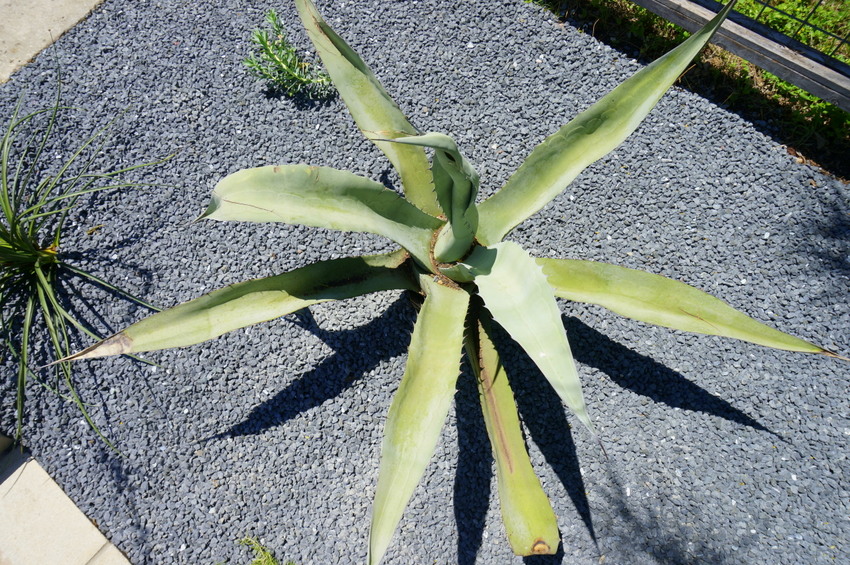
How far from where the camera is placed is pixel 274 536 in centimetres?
211

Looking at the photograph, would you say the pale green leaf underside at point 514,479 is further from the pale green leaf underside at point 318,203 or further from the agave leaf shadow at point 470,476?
the pale green leaf underside at point 318,203

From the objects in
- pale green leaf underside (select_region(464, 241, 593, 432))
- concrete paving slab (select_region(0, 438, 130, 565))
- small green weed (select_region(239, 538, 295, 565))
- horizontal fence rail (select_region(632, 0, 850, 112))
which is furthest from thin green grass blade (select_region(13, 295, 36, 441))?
horizontal fence rail (select_region(632, 0, 850, 112))

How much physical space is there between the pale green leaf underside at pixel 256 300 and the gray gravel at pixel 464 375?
38 centimetres

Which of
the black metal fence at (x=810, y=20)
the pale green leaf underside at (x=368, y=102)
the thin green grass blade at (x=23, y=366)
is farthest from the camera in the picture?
the black metal fence at (x=810, y=20)

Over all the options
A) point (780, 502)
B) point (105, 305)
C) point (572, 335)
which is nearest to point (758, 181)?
point (572, 335)

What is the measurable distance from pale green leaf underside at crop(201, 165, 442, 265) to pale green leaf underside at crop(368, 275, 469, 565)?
19cm

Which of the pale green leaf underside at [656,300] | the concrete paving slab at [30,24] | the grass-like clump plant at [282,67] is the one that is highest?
the concrete paving slab at [30,24]

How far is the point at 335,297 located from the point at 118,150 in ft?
4.57

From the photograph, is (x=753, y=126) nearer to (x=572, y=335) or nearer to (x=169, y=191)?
(x=572, y=335)

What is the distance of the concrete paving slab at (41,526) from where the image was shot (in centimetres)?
216

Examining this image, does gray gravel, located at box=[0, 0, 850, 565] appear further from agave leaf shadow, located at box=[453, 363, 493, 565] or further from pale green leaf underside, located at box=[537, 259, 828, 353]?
pale green leaf underside, located at box=[537, 259, 828, 353]

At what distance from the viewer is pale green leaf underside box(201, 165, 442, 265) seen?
5.13ft

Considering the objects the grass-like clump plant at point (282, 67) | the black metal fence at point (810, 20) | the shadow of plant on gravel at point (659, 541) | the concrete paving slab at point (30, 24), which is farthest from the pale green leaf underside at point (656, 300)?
the concrete paving slab at point (30, 24)

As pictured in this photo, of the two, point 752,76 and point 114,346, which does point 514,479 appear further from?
point 752,76
